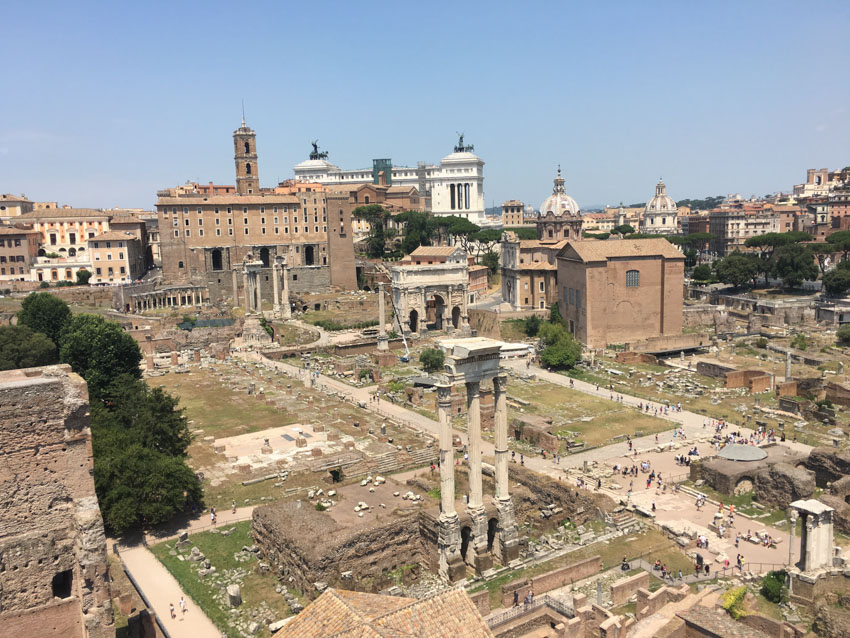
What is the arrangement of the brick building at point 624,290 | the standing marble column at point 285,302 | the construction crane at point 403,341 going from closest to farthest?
the construction crane at point 403,341, the brick building at point 624,290, the standing marble column at point 285,302

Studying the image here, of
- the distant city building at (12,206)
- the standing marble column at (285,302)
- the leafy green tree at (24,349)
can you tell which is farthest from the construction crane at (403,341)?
the distant city building at (12,206)

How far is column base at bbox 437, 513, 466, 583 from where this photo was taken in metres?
25.1

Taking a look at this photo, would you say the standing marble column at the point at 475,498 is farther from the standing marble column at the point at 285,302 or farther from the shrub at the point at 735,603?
the standing marble column at the point at 285,302

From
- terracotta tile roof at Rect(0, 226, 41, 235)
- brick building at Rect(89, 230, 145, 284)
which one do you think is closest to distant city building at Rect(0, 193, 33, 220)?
terracotta tile roof at Rect(0, 226, 41, 235)

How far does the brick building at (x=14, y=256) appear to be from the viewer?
8800 cm

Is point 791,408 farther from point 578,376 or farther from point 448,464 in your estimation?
point 448,464

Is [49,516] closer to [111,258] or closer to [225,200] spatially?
[111,258]

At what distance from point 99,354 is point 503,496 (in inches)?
1161

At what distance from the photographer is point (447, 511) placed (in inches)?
1009

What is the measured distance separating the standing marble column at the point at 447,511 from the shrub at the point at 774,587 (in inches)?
397

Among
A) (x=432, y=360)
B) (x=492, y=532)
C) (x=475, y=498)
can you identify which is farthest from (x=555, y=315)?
(x=475, y=498)

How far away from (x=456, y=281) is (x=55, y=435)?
6054cm

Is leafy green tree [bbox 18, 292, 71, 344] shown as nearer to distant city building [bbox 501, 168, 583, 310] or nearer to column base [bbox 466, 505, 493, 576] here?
column base [bbox 466, 505, 493, 576]

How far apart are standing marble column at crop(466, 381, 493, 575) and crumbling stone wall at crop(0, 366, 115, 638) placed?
12.8 metres
